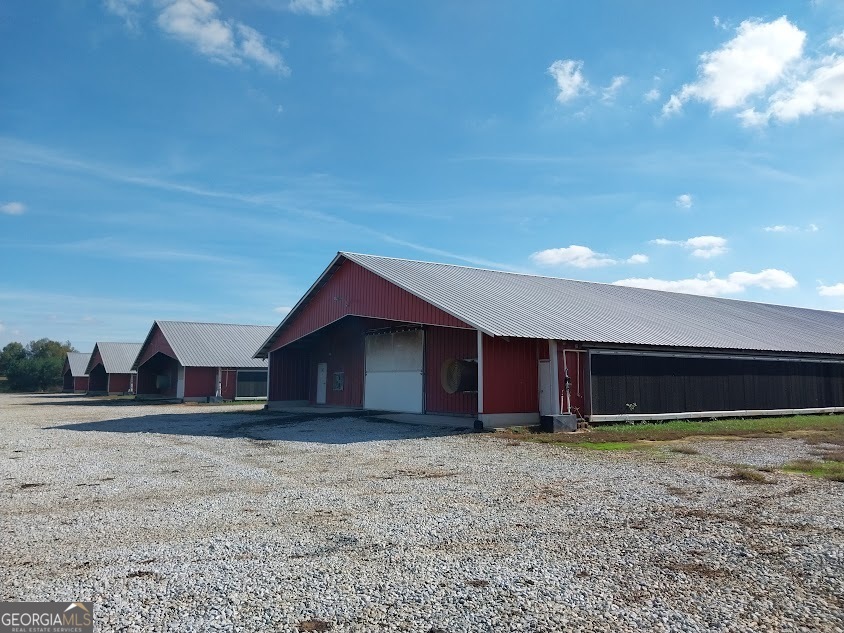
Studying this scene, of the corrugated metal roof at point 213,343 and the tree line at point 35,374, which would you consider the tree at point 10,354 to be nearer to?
the tree line at point 35,374

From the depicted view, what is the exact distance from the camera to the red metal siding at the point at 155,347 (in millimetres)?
43281

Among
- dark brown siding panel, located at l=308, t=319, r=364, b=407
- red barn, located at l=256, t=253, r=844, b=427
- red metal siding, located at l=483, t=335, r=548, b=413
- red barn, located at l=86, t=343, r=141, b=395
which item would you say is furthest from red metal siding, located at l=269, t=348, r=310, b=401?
red barn, located at l=86, t=343, r=141, b=395

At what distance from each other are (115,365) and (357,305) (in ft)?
138

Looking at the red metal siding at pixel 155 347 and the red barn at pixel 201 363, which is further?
the red metal siding at pixel 155 347

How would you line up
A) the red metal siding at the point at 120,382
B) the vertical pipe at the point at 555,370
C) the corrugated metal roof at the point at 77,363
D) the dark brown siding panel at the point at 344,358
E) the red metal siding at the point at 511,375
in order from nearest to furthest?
the red metal siding at the point at 511,375 < the vertical pipe at the point at 555,370 < the dark brown siding panel at the point at 344,358 < the red metal siding at the point at 120,382 < the corrugated metal roof at the point at 77,363

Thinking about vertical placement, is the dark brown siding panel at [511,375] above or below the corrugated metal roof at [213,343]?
below

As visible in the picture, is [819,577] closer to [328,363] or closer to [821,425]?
[821,425]

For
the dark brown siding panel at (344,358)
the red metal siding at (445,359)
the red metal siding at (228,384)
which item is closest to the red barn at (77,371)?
the red metal siding at (228,384)

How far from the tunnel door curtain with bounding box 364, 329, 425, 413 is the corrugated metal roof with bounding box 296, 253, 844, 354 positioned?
2.57m

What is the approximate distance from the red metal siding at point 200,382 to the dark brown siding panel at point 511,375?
2741 cm

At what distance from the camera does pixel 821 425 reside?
22.0 metres

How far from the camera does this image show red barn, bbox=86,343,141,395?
192 feet

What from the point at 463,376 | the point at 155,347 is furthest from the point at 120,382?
the point at 463,376

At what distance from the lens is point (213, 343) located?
148ft
